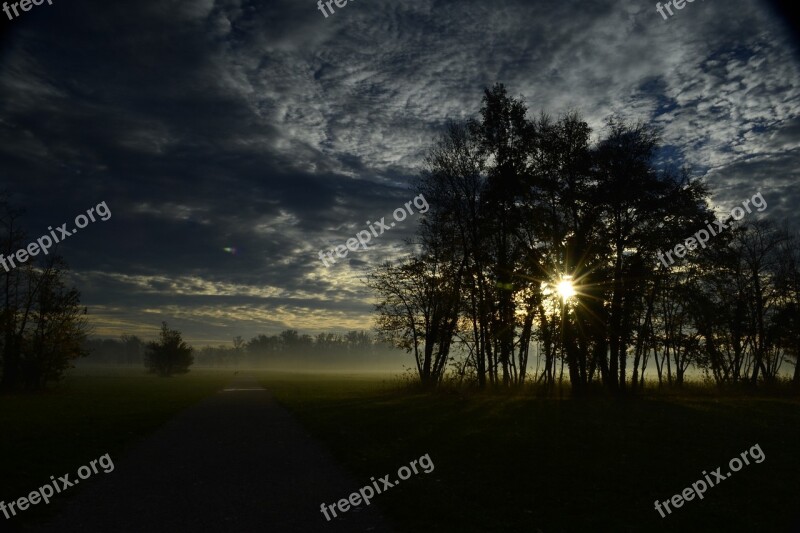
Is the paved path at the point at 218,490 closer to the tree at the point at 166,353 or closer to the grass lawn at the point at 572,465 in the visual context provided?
the grass lawn at the point at 572,465

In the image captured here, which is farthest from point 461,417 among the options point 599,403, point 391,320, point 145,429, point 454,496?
point 391,320

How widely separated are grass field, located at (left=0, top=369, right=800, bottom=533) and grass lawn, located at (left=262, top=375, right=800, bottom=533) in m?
0.04

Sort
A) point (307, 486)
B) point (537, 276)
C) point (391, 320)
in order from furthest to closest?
point (391, 320), point (537, 276), point (307, 486)

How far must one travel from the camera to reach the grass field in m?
7.96

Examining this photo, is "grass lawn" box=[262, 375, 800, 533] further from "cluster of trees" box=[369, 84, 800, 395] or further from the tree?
the tree

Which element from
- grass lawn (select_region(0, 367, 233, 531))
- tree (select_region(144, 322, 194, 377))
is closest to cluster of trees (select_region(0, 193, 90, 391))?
grass lawn (select_region(0, 367, 233, 531))

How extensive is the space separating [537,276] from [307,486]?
921 inches

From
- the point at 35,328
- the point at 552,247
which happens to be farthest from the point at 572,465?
the point at 35,328

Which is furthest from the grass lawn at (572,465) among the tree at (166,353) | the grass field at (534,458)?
the tree at (166,353)

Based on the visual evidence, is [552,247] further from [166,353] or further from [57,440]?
[166,353]

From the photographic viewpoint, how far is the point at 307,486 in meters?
9.68

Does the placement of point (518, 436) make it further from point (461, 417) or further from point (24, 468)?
point (24, 468)

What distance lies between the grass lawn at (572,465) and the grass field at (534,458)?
4cm

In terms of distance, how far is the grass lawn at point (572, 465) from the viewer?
782 centimetres
